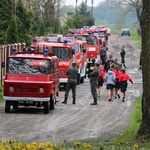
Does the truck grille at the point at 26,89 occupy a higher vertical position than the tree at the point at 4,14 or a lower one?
lower

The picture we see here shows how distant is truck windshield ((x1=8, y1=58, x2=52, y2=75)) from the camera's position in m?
23.5

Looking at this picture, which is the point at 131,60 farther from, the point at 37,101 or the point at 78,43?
the point at 37,101

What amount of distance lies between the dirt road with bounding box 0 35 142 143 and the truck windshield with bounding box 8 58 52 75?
1.48 meters

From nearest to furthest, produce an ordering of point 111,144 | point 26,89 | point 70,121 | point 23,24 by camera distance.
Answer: point 111,144 < point 70,121 < point 26,89 < point 23,24

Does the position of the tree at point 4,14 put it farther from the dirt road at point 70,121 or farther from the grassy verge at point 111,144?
the grassy verge at point 111,144

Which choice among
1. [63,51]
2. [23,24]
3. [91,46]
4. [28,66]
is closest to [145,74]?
[28,66]

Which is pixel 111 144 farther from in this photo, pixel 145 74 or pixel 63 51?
pixel 63 51

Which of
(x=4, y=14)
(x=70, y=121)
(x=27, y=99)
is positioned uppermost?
(x=4, y=14)

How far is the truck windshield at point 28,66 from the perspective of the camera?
23500 mm

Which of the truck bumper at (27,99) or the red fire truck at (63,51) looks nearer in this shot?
the truck bumper at (27,99)

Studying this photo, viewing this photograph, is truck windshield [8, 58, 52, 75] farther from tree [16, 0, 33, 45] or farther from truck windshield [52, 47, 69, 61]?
tree [16, 0, 33, 45]

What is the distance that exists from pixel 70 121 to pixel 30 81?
8.75 feet

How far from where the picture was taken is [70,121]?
21078mm

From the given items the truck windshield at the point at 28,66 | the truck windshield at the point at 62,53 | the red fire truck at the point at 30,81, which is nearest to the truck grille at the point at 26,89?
the red fire truck at the point at 30,81
